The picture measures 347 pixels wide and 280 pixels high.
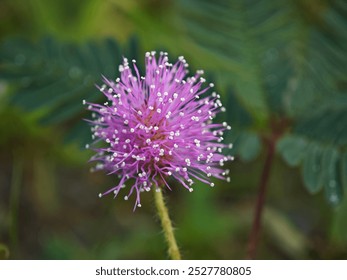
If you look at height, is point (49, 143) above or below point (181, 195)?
above

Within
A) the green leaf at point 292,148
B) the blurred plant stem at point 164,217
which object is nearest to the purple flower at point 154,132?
the blurred plant stem at point 164,217

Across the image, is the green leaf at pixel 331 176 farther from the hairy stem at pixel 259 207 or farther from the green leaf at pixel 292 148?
the hairy stem at pixel 259 207

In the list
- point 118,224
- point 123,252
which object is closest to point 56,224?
point 118,224

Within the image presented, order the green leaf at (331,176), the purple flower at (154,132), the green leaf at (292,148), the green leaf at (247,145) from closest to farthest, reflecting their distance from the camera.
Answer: the purple flower at (154,132) → the green leaf at (331,176) → the green leaf at (292,148) → the green leaf at (247,145)

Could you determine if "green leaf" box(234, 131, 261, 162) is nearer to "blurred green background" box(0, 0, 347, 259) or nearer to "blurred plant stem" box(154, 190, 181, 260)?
"blurred green background" box(0, 0, 347, 259)

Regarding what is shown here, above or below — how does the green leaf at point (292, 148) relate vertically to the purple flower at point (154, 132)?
below

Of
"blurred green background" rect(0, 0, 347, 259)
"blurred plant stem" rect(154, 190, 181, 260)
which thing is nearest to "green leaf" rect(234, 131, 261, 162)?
"blurred green background" rect(0, 0, 347, 259)

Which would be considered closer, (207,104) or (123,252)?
(207,104)
